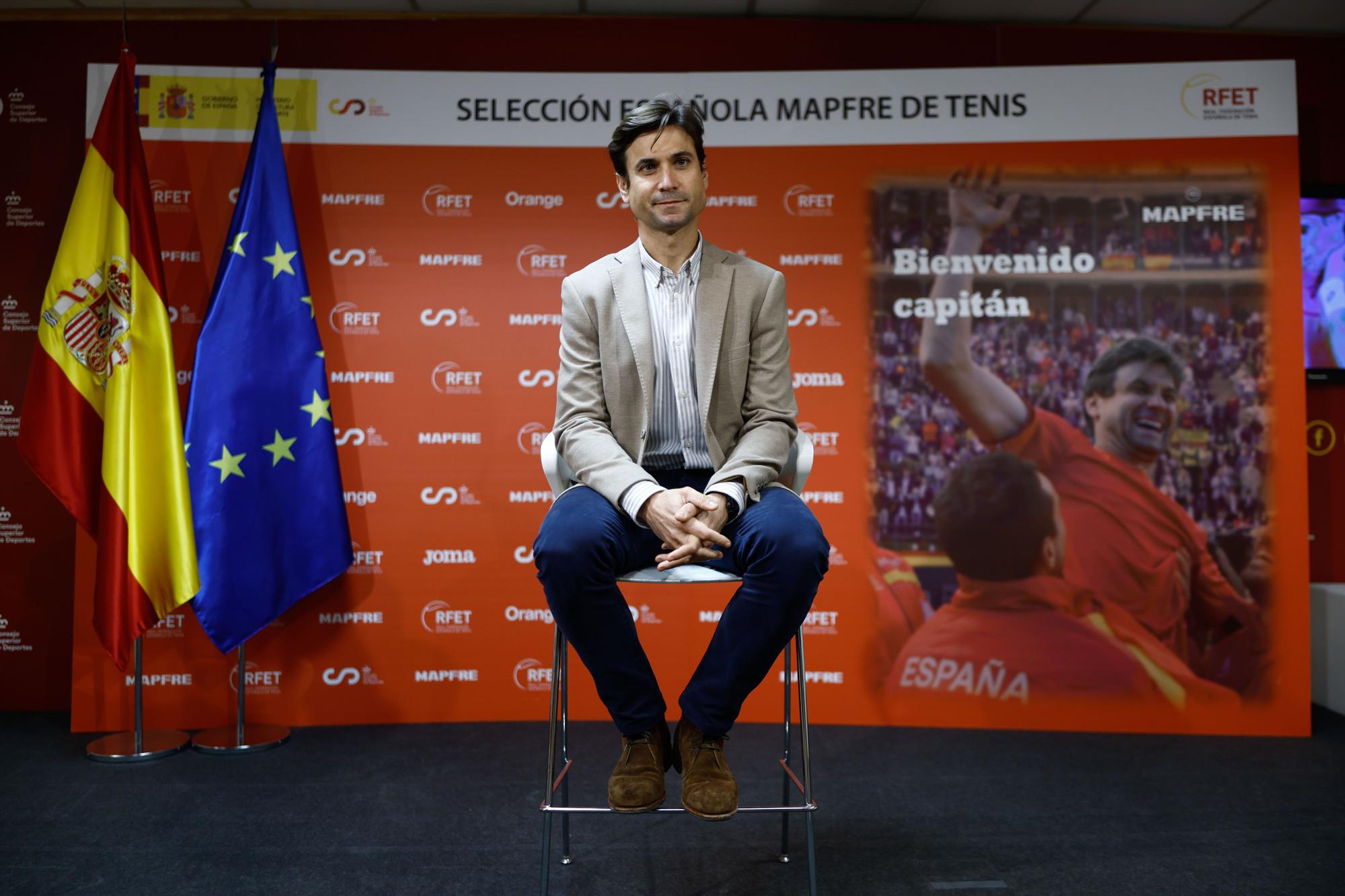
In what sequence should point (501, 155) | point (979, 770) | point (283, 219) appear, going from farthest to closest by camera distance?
point (501, 155), point (283, 219), point (979, 770)

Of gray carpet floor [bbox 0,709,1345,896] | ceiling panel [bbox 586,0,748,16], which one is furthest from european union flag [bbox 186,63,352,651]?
ceiling panel [bbox 586,0,748,16]

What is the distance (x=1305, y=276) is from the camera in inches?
147

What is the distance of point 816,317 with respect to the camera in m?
3.46

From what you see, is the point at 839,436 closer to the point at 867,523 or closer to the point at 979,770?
the point at 867,523

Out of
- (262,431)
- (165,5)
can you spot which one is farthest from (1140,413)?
(165,5)

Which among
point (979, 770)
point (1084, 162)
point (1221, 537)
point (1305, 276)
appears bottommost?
point (979, 770)

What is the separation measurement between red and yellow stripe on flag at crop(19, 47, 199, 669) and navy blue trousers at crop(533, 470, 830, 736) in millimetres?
1872

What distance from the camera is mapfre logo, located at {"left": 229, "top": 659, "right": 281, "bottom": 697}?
338cm

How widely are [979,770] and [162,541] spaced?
2.78 m

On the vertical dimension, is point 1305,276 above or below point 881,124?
below

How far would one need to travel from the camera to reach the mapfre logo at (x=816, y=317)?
346cm

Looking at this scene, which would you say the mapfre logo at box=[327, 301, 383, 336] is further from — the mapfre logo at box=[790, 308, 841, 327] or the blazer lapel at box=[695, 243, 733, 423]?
the blazer lapel at box=[695, 243, 733, 423]

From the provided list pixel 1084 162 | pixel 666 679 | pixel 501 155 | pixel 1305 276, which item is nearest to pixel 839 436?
pixel 666 679

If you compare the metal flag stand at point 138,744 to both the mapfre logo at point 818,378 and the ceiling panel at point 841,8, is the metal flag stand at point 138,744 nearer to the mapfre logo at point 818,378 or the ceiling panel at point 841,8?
the mapfre logo at point 818,378
